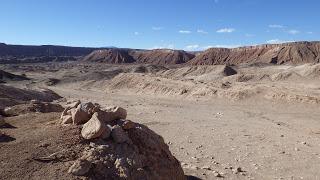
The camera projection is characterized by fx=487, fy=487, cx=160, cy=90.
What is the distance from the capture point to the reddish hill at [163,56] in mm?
117812

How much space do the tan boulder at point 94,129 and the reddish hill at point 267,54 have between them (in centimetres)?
8146

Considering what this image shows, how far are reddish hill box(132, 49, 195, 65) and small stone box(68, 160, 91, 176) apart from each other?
354 feet

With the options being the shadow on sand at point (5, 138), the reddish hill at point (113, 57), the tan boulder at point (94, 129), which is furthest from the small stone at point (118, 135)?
the reddish hill at point (113, 57)

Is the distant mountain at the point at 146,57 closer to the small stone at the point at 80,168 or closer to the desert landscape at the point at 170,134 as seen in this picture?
the desert landscape at the point at 170,134

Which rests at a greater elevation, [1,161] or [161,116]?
[1,161]

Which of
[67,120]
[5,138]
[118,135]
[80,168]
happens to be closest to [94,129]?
[118,135]

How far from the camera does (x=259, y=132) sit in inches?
885

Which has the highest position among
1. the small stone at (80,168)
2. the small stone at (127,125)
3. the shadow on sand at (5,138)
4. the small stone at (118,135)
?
the small stone at (127,125)

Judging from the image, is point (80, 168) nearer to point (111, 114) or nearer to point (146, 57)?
point (111, 114)

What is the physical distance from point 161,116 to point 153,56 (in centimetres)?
9780

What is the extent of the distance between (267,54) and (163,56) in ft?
103

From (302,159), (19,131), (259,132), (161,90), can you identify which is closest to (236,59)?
(161,90)

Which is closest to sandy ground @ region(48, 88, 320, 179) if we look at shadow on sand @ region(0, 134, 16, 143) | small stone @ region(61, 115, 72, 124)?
small stone @ region(61, 115, 72, 124)

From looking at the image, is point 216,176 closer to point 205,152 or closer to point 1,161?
point 205,152
